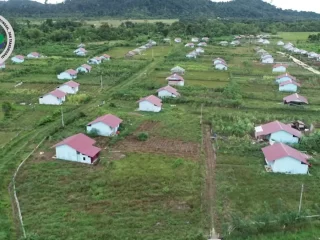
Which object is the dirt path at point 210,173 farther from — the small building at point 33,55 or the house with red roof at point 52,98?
the small building at point 33,55

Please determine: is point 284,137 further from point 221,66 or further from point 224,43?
point 224,43

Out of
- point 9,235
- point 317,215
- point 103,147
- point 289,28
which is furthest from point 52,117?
point 289,28

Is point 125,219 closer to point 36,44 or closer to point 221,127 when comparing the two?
point 221,127

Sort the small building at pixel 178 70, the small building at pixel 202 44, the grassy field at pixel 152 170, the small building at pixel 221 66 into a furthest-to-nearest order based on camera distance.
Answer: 1. the small building at pixel 202 44
2. the small building at pixel 221 66
3. the small building at pixel 178 70
4. the grassy field at pixel 152 170

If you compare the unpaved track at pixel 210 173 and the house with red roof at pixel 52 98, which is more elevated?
the house with red roof at pixel 52 98

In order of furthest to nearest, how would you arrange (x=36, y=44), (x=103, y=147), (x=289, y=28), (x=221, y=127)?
1. (x=289, y=28)
2. (x=36, y=44)
3. (x=221, y=127)
4. (x=103, y=147)

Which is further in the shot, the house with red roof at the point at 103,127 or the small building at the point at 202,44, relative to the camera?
the small building at the point at 202,44

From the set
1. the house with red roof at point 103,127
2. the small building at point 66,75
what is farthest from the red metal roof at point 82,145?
the small building at point 66,75

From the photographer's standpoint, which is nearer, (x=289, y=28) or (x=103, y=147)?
(x=103, y=147)
